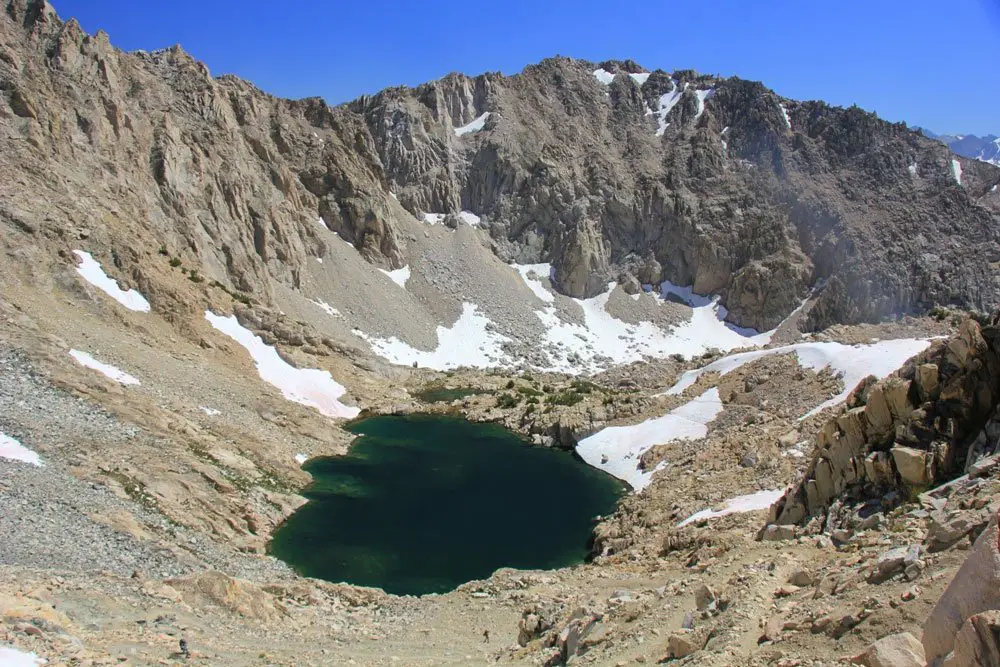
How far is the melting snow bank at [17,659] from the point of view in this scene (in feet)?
39.9

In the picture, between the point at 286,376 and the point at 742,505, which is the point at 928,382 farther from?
the point at 286,376

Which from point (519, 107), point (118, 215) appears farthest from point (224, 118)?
point (519, 107)

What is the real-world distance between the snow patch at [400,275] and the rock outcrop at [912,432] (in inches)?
3055

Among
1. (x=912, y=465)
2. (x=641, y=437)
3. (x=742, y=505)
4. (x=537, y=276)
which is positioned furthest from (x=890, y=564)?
(x=537, y=276)

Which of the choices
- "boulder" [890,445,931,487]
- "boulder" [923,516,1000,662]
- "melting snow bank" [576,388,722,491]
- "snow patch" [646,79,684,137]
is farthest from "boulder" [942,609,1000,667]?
"snow patch" [646,79,684,137]

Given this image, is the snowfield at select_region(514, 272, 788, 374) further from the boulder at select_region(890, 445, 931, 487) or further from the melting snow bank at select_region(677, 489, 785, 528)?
the boulder at select_region(890, 445, 931, 487)

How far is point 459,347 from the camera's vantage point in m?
89.9

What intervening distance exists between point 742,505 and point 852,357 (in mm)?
16841

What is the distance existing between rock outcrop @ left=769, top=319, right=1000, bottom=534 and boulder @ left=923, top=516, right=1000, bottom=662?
1173cm

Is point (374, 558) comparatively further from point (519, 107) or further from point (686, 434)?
point (519, 107)

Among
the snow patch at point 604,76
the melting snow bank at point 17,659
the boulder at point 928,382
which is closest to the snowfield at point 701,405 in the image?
the boulder at point 928,382

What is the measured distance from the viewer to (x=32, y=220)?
46625mm

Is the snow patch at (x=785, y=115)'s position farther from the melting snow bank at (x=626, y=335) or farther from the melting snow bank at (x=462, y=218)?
the melting snow bank at (x=462, y=218)

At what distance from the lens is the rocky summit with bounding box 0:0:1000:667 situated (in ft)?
53.0
